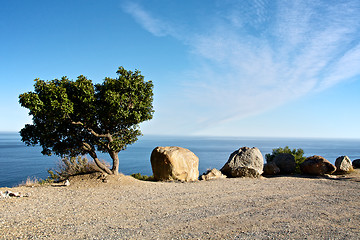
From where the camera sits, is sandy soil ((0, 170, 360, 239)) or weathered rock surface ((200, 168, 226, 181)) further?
weathered rock surface ((200, 168, 226, 181))

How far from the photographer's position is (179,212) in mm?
8375

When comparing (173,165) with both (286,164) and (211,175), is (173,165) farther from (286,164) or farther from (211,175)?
(286,164)

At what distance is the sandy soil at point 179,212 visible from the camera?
652 cm

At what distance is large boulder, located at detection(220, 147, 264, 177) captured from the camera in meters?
17.1

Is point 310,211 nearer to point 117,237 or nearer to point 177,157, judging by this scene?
point 117,237

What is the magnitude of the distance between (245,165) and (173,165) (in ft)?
18.2

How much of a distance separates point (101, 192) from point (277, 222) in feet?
25.4

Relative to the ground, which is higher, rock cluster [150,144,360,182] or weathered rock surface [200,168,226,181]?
rock cluster [150,144,360,182]

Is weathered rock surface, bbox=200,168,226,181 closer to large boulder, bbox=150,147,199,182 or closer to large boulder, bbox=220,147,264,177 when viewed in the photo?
large boulder, bbox=150,147,199,182

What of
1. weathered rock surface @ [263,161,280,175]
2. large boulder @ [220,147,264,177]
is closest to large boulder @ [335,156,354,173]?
weathered rock surface @ [263,161,280,175]

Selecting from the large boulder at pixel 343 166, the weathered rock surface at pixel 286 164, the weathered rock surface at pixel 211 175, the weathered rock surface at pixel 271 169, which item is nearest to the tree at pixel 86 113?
the weathered rock surface at pixel 211 175

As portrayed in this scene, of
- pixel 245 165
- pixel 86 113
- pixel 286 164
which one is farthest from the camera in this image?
pixel 286 164

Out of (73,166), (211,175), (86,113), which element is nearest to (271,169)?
(211,175)

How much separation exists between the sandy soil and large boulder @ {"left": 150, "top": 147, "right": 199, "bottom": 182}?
6.71ft
